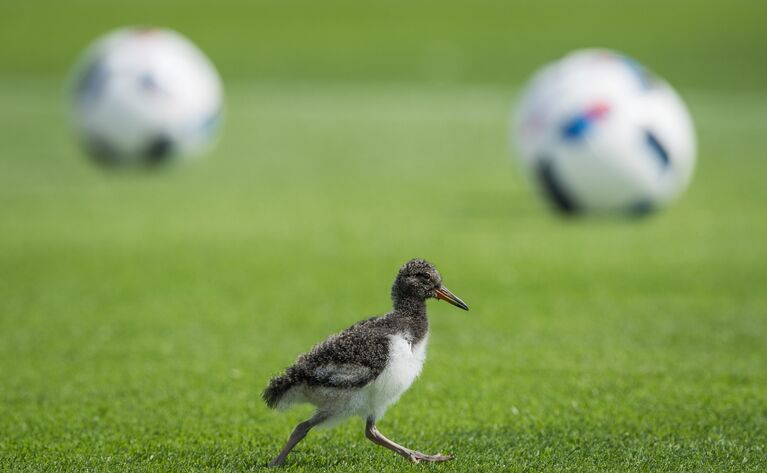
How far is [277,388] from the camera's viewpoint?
4625 mm

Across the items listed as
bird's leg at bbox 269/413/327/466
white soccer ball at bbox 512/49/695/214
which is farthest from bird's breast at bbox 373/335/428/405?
white soccer ball at bbox 512/49/695/214

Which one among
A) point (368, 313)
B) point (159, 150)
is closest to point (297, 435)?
point (368, 313)

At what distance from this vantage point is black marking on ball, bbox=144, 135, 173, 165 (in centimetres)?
1424

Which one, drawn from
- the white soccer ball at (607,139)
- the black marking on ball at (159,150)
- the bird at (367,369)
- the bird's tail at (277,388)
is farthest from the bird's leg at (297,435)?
the black marking on ball at (159,150)

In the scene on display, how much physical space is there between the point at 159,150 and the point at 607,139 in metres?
6.42

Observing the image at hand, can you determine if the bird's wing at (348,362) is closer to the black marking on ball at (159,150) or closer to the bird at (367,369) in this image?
the bird at (367,369)

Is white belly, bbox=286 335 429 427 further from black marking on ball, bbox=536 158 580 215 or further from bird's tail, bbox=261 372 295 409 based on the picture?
black marking on ball, bbox=536 158 580 215

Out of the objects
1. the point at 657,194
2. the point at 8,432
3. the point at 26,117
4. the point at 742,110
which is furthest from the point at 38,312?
the point at 742,110

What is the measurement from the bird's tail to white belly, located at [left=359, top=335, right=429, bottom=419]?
330 mm

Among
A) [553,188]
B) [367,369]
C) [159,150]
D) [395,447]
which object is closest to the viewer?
[367,369]

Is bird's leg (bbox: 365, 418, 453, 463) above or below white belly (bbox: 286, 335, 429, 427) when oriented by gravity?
below

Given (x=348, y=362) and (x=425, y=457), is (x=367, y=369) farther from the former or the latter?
(x=425, y=457)

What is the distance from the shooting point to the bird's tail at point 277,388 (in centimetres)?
460

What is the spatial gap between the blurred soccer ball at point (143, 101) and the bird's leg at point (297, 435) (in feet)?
32.3
